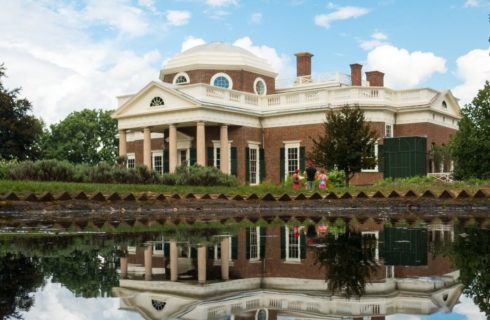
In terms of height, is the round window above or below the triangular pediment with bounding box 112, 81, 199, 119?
above

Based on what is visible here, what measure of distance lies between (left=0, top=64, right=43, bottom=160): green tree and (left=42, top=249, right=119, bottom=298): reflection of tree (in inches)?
1455

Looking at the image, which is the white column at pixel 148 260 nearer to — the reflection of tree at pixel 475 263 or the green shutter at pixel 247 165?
the reflection of tree at pixel 475 263

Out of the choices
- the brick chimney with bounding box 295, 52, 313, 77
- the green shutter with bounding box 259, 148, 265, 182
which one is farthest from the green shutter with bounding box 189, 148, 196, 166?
the brick chimney with bounding box 295, 52, 313, 77

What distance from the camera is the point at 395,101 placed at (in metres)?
37.4

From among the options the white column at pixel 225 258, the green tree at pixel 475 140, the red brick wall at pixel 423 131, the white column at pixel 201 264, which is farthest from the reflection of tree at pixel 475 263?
the red brick wall at pixel 423 131

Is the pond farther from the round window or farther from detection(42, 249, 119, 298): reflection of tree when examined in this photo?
the round window

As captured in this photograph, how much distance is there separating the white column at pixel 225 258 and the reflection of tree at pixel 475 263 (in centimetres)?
246

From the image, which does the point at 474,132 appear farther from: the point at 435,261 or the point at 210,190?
the point at 435,261

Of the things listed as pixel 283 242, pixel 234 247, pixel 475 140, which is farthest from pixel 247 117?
pixel 234 247

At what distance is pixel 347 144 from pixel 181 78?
19847 mm

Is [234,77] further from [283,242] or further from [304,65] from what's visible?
[283,242]

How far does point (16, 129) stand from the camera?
143 ft

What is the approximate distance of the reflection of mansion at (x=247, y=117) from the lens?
120 ft

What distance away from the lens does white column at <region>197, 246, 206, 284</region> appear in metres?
6.59
